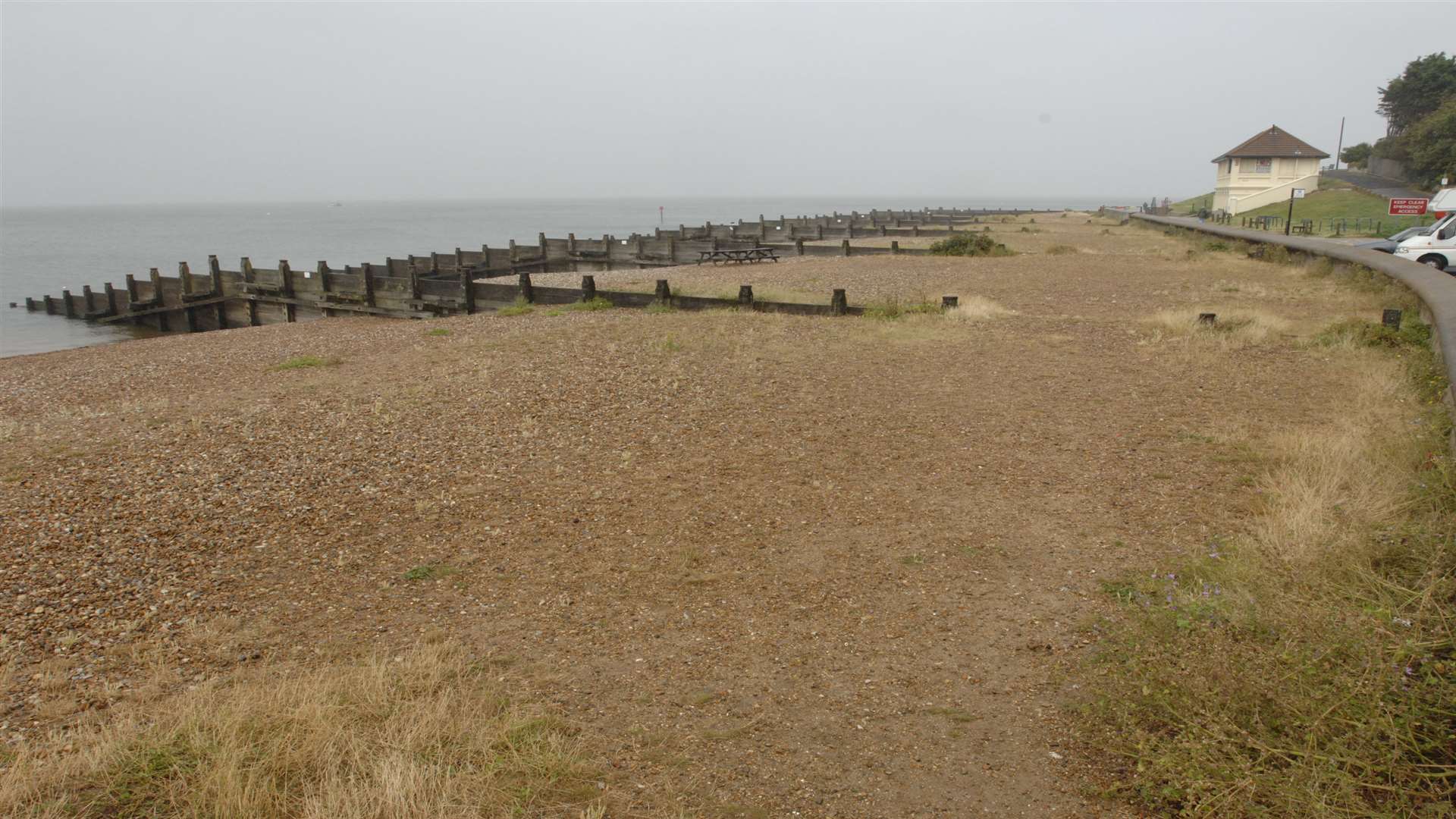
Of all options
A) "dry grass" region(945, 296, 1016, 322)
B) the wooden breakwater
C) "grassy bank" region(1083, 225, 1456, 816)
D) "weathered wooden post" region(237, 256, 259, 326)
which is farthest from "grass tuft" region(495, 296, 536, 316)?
"grassy bank" region(1083, 225, 1456, 816)

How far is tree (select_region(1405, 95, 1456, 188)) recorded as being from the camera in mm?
56719

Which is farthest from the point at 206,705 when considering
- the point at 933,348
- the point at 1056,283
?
the point at 1056,283

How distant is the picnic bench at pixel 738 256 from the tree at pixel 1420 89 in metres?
82.2

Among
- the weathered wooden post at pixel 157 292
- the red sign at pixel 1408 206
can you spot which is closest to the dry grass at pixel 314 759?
the weathered wooden post at pixel 157 292

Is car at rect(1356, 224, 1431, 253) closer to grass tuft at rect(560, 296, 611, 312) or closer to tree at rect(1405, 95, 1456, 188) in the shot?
grass tuft at rect(560, 296, 611, 312)

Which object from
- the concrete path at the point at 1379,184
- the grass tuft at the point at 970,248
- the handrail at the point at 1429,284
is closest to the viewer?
the handrail at the point at 1429,284

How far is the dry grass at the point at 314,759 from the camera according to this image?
11.2ft

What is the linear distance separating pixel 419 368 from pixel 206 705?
29.8ft

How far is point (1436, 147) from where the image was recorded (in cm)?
5828

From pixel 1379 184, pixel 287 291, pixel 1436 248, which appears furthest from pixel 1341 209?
pixel 287 291

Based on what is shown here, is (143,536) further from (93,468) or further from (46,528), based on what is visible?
(93,468)

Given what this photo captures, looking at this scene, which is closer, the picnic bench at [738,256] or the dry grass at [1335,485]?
the dry grass at [1335,485]

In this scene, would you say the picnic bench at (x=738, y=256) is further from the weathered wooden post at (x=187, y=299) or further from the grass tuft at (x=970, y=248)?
the weathered wooden post at (x=187, y=299)

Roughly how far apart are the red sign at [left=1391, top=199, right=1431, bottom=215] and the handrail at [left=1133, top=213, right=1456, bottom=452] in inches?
354
